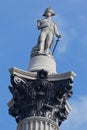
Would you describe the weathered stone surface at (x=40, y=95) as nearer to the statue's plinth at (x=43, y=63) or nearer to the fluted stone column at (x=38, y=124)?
the fluted stone column at (x=38, y=124)

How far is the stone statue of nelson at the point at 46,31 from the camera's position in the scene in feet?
118

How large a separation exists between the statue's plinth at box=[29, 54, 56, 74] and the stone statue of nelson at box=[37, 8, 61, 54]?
45cm

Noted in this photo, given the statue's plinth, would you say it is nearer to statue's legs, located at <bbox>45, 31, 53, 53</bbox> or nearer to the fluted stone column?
statue's legs, located at <bbox>45, 31, 53, 53</bbox>

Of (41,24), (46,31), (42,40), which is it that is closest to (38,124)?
→ (42,40)

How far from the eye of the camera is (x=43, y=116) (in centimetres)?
3278

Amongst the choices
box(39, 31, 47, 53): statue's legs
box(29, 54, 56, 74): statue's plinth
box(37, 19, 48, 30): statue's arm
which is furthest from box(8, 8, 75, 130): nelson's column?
box(37, 19, 48, 30): statue's arm

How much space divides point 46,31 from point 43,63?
2358 mm

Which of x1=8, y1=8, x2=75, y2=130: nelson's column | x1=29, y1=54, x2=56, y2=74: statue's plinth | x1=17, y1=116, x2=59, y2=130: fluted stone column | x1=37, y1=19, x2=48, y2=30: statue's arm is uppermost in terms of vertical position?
x1=37, y1=19, x2=48, y2=30: statue's arm

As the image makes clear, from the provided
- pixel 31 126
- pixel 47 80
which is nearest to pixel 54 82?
pixel 47 80

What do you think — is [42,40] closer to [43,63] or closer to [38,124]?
[43,63]

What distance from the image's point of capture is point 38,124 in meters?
32.6

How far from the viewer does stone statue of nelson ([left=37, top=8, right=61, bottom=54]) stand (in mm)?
35875

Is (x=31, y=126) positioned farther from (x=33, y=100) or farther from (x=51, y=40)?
(x=51, y=40)

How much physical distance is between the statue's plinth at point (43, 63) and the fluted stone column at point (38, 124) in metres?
2.77
